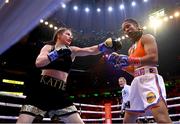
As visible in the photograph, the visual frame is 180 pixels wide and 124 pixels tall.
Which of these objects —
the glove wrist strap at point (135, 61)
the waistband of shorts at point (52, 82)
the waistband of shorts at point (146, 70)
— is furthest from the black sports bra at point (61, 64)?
the waistband of shorts at point (146, 70)

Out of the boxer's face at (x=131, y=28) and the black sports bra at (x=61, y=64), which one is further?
the boxer's face at (x=131, y=28)

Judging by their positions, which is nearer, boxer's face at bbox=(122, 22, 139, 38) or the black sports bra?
the black sports bra

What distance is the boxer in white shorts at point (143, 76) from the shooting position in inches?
87.1

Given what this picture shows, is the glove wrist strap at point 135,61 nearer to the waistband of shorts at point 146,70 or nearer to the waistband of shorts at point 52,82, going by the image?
the waistband of shorts at point 146,70

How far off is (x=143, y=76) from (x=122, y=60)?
25cm

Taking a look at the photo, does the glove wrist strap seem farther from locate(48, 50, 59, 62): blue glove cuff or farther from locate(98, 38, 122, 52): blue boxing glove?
locate(48, 50, 59, 62): blue glove cuff

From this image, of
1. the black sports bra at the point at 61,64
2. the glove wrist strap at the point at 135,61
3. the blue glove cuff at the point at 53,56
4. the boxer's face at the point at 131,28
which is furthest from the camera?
the boxer's face at the point at 131,28

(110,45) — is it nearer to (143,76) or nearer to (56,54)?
(143,76)

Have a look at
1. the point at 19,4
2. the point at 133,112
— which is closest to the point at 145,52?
the point at 133,112

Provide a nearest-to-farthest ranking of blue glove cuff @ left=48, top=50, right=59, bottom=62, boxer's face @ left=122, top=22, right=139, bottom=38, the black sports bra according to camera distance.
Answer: blue glove cuff @ left=48, top=50, right=59, bottom=62, the black sports bra, boxer's face @ left=122, top=22, right=139, bottom=38

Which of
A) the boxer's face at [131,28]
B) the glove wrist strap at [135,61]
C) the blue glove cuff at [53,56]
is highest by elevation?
the boxer's face at [131,28]

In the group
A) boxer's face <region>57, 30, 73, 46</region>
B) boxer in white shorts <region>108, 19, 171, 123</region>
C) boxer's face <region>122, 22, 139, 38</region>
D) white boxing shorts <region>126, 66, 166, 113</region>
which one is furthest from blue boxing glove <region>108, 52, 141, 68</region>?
boxer's face <region>57, 30, 73, 46</region>

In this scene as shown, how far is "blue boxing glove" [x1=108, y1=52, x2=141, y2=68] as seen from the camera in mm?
2397

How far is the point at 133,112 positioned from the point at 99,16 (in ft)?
36.7
